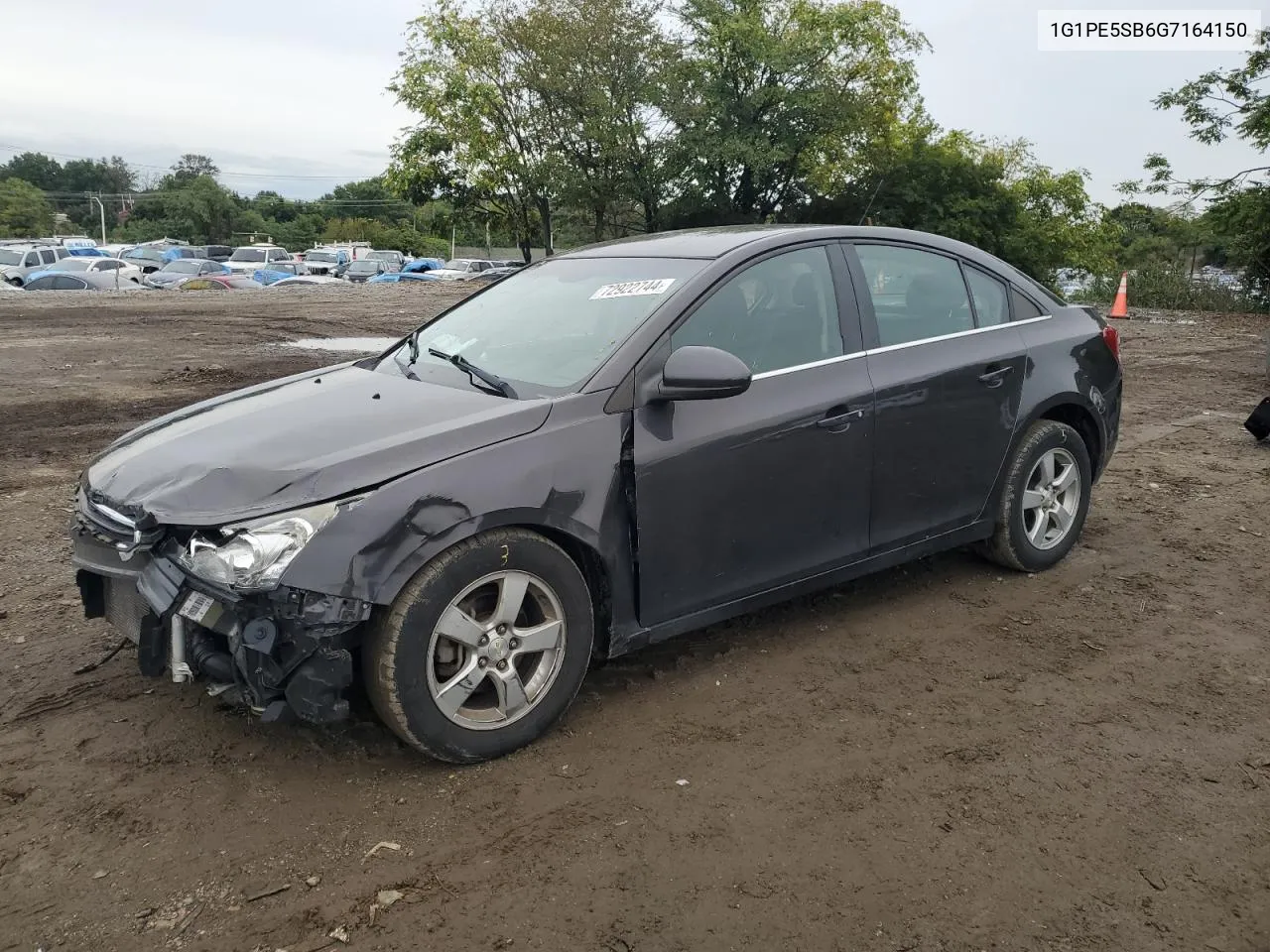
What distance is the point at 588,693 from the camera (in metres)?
3.76

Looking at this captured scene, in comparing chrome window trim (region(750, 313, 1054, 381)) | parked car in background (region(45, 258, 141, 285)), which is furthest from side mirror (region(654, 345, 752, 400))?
parked car in background (region(45, 258, 141, 285))

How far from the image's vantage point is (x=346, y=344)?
1334 cm

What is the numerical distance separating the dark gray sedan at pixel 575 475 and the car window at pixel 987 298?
0.7 inches

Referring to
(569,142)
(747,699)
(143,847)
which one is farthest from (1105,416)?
(569,142)

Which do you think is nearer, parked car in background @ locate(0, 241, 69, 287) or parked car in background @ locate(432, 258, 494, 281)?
parked car in background @ locate(0, 241, 69, 287)

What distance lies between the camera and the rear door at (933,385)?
420cm

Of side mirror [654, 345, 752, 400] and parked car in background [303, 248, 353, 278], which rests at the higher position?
parked car in background [303, 248, 353, 278]

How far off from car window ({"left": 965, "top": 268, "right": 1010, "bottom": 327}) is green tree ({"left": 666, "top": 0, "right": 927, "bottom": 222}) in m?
22.3

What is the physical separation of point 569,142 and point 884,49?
973 cm

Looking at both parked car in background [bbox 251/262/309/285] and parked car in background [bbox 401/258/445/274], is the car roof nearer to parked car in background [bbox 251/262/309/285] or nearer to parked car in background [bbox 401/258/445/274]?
parked car in background [bbox 251/262/309/285]

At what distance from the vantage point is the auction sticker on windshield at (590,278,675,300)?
386 cm

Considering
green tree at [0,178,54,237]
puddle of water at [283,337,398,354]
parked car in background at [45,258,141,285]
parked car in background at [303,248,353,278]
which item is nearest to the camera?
puddle of water at [283,337,398,354]

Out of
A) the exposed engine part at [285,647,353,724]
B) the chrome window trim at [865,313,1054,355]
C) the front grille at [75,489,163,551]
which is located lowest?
the exposed engine part at [285,647,353,724]

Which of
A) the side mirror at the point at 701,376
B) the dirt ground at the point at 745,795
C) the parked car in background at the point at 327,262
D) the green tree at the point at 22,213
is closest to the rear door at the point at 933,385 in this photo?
the dirt ground at the point at 745,795
